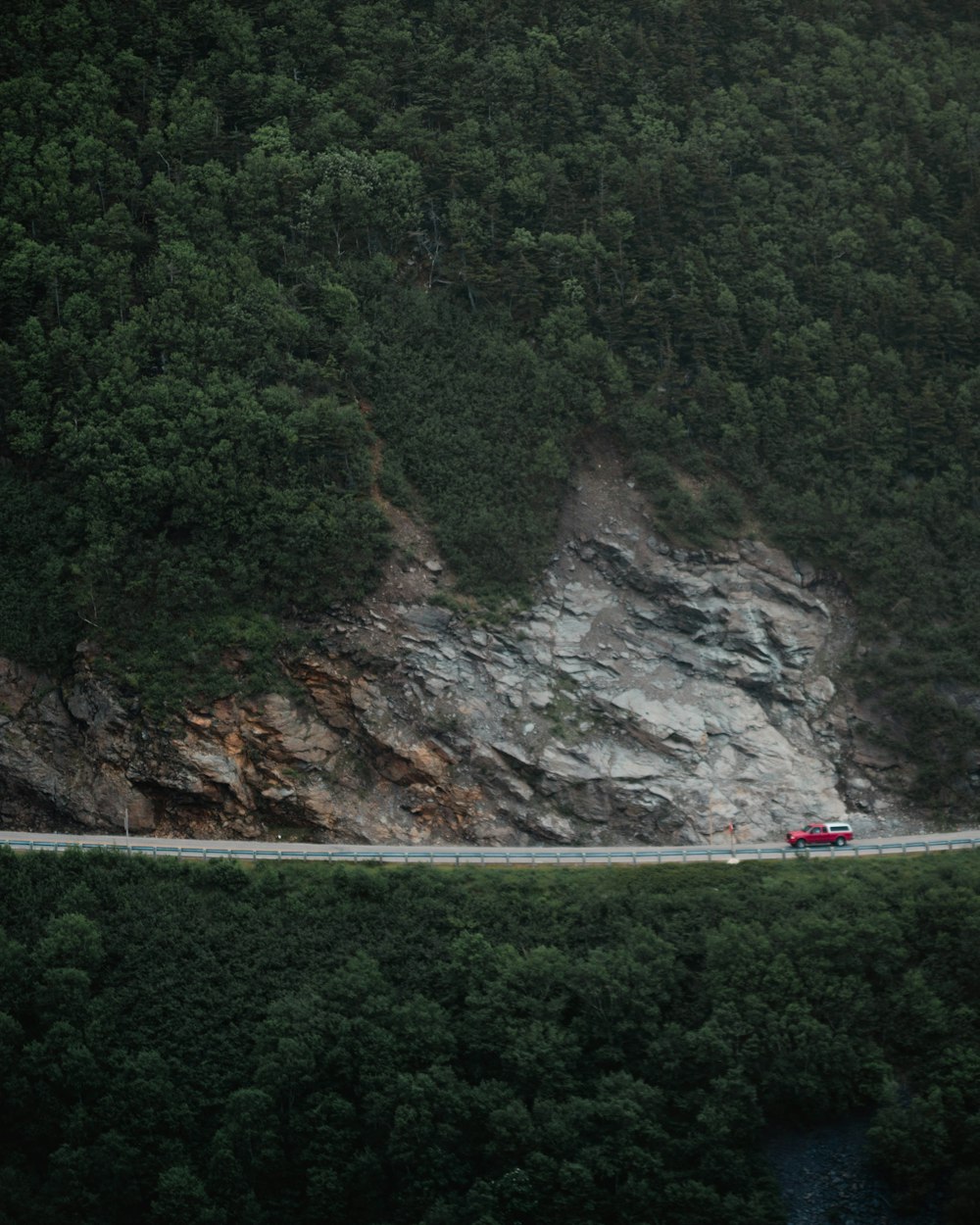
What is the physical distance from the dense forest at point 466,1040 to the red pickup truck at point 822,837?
269 cm

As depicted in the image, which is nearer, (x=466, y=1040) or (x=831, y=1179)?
(x=831, y=1179)

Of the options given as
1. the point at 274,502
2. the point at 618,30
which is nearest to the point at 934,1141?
the point at 274,502

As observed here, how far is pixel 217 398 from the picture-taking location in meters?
63.2

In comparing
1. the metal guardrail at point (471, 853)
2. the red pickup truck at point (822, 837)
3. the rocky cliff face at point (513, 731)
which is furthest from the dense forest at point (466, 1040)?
the rocky cliff face at point (513, 731)

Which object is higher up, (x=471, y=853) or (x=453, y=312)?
(x=453, y=312)

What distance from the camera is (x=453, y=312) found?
69.9 metres

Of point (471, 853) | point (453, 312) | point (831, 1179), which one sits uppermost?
point (453, 312)

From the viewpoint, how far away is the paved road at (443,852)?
58.1 meters

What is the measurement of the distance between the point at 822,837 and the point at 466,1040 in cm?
1417

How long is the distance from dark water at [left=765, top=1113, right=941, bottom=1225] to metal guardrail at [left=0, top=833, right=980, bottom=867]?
9.37 metres

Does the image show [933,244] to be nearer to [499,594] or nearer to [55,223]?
[499,594]

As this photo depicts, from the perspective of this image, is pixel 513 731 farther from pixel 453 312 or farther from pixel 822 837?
pixel 453 312

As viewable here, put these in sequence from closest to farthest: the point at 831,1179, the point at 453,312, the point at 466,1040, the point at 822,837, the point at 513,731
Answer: the point at 831,1179, the point at 466,1040, the point at 822,837, the point at 513,731, the point at 453,312

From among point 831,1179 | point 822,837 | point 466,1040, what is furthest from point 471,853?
point 831,1179
